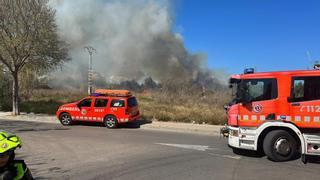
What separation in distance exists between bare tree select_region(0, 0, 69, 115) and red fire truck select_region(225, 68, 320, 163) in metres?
18.2

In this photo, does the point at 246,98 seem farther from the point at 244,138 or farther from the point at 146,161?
the point at 146,161

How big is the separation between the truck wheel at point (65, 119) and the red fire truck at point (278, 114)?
491 inches

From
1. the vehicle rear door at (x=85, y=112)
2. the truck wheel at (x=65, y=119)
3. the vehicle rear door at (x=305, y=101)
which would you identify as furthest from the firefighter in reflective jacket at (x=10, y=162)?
the truck wheel at (x=65, y=119)

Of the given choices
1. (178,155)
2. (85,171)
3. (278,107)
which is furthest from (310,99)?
(85,171)

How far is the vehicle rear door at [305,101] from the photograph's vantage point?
480 inches

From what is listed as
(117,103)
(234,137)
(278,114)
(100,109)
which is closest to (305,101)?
(278,114)

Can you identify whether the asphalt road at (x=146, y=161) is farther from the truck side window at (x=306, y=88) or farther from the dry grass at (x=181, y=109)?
the dry grass at (x=181, y=109)

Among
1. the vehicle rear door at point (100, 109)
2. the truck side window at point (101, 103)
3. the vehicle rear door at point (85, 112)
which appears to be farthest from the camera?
the vehicle rear door at point (85, 112)

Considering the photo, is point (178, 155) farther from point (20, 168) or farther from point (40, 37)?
point (40, 37)

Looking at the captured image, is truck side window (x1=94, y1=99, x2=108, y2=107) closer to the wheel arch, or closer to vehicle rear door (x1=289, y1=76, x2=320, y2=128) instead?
the wheel arch

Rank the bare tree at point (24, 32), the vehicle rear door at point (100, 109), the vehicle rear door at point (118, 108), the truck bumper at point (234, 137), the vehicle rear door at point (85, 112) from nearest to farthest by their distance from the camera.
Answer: the truck bumper at point (234, 137)
the vehicle rear door at point (118, 108)
the vehicle rear door at point (100, 109)
the vehicle rear door at point (85, 112)
the bare tree at point (24, 32)

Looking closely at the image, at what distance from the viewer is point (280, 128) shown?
1247cm

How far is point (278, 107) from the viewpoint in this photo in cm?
1252

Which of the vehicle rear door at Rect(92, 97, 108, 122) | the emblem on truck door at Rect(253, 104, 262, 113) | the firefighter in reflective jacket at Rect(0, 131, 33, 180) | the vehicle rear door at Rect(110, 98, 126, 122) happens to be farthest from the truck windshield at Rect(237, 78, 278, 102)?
the vehicle rear door at Rect(92, 97, 108, 122)
